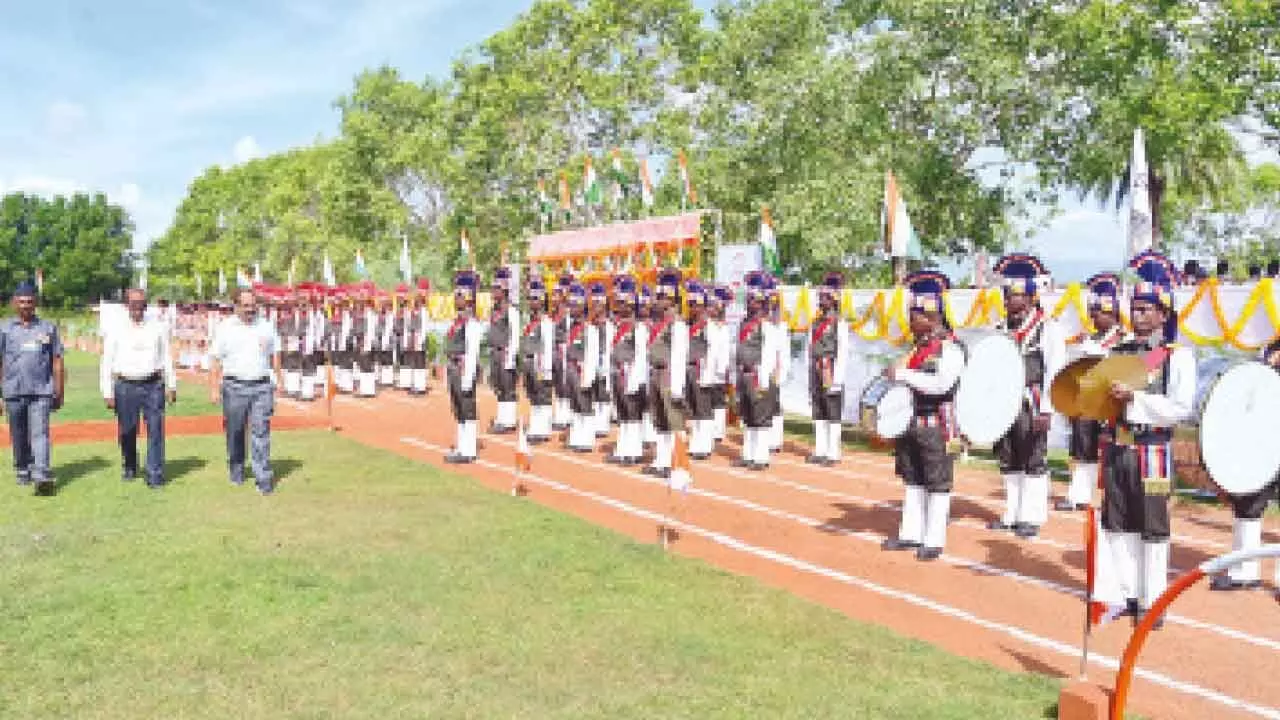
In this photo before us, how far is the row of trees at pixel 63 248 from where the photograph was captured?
9494 cm

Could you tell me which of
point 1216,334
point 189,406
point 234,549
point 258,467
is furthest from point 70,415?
point 1216,334

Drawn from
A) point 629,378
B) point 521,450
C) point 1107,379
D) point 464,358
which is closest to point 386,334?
point 464,358

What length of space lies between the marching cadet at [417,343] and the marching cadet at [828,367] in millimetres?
11539

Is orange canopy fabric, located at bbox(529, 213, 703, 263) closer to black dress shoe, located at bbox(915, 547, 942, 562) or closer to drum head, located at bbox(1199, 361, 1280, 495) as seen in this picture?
black dress shoe, located at bbox(915, 547, 942, 562)

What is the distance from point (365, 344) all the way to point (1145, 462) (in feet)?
61.6

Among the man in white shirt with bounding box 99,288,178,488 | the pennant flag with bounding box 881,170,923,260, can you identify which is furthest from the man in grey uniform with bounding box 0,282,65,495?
the pennant flag with bounding box 881,170,923,260

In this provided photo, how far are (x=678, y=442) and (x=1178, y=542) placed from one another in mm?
4790

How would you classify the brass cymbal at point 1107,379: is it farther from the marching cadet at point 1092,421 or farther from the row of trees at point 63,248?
the row of trees at point 63,248

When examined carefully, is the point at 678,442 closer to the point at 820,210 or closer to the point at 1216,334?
the point at 1216,334

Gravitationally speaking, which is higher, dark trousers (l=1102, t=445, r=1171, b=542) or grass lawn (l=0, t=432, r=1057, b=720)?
dark trousers (l=1102, t=445, r=1171, b=542)

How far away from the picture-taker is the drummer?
6383 mm

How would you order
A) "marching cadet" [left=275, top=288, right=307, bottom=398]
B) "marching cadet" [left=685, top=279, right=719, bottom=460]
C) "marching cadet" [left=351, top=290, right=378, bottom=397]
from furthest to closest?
"marching cadet" [left=275, top=288, right=307, bottom=398] < "marching cadet" [left=351, top=290, right=378, bottom=397] < "marching cadet" [left=685, top=279, right=719, bottom=460]

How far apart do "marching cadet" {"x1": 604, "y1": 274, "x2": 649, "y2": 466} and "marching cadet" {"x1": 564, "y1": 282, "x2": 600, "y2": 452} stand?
705 millimetres

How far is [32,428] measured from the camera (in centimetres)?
1070
